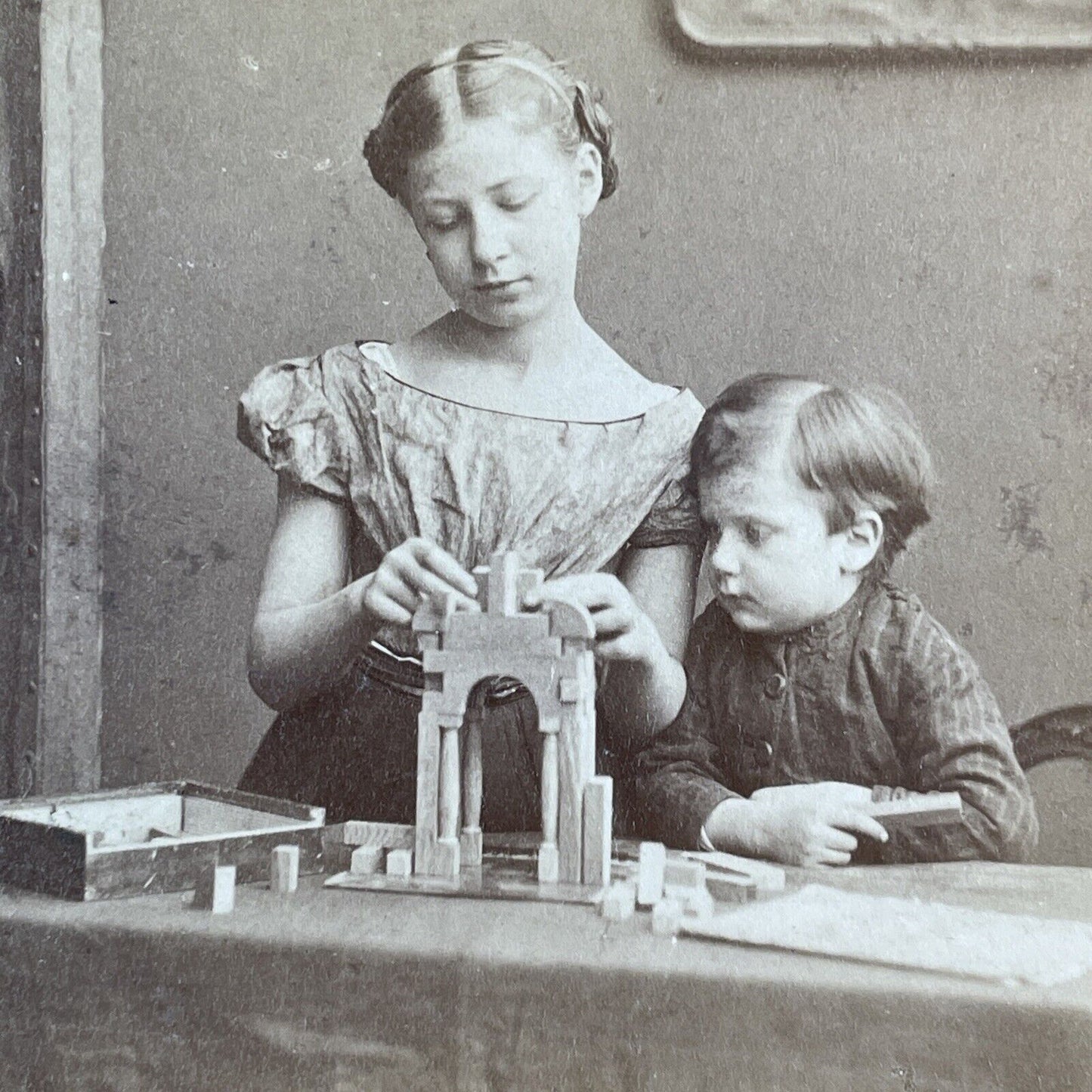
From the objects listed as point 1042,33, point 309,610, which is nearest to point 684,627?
point 309,610

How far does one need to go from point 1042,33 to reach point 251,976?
153 centimetres

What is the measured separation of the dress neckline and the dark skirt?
14.2 inches

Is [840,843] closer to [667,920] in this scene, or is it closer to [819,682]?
[819,682]

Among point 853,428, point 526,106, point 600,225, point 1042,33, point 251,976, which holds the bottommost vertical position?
point 251,976

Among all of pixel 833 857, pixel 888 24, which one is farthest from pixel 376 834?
pixel 888 24

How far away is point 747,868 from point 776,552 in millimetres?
389

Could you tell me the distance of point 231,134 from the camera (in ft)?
6.54

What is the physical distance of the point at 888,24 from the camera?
1817mm

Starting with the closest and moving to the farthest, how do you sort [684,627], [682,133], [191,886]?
1. [191,886]
2. [684,627]
3. [682,133]

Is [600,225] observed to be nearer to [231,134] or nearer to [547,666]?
[231,134]

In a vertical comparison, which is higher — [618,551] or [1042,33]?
[1042,33]

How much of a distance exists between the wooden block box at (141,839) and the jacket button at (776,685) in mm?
571

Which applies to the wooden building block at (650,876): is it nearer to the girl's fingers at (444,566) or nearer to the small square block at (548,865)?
the small square block at (548,865)

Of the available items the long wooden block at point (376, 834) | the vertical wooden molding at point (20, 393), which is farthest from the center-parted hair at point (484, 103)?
the long wooden block at point (376, 834)
